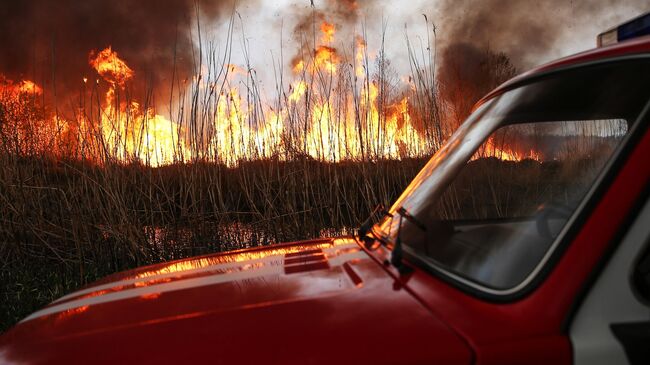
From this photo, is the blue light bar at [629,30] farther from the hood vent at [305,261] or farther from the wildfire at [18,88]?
the wildfire at [18,88]

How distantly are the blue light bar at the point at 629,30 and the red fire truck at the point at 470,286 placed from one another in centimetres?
30

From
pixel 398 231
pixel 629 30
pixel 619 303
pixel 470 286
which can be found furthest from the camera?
pixel 629 30

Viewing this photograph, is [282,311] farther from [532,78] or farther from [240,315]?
[532,78]

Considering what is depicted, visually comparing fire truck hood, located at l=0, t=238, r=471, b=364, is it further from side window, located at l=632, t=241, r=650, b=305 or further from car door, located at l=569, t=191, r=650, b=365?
side window, located at l=632, t=241, r=650, b=305

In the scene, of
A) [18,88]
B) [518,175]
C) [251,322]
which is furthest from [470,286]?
[18,88]

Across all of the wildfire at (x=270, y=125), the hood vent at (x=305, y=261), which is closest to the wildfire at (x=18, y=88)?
the wildfire at (x=270, y=125)

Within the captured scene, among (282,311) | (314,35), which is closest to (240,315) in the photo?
(282,311)

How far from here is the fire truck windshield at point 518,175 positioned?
845 millimetres

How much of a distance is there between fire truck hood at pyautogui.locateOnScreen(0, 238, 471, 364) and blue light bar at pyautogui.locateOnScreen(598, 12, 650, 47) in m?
0.88

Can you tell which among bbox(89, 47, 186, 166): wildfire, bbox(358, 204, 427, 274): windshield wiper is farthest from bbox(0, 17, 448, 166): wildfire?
bbox(358, 204, 427, 274): windshield wiper

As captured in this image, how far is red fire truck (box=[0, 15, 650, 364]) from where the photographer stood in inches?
27.7

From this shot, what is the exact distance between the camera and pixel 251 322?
2.64ft

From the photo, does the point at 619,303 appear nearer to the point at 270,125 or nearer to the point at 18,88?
the point at 270,125

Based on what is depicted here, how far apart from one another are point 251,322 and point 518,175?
953 millimetres
